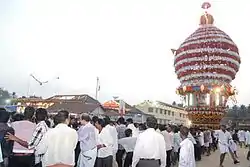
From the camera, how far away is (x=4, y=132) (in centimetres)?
521

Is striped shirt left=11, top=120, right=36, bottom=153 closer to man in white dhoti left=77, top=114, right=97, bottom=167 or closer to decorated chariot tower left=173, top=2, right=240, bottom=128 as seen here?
man in white dhoti left=77, top=114, right=97, bottom=167

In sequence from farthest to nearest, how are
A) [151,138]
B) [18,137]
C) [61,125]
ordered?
1. [151,138]
2. [18,137]
3. [61,125]

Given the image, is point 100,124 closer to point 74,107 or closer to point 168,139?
point 168,139

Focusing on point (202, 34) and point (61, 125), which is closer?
point (61, 125)

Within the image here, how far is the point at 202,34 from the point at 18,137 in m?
20.0

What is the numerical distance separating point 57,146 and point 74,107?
23672 millimetres

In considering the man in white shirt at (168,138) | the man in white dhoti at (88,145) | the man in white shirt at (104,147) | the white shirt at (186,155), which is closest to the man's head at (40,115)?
the man in white dhoti at (88,145)

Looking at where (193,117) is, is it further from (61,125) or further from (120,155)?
(61,125)

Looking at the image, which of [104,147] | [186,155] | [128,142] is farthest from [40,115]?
[128,142]

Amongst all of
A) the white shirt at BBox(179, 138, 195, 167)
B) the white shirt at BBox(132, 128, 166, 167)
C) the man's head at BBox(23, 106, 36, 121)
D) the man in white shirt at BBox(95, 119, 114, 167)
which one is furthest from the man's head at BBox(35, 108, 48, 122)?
the white shirt at BBox(179, 138, 195, 167)

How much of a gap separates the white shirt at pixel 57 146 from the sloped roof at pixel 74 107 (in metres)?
21.7

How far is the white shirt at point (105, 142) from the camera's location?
25.3 feet

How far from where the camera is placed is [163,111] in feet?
237

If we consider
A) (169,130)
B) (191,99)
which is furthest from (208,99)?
(169,130)
